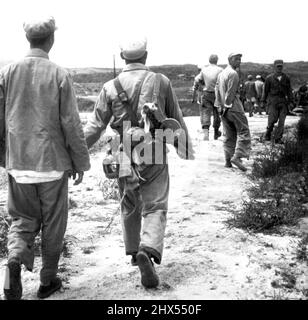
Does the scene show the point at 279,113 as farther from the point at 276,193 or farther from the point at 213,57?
the point at 276,193

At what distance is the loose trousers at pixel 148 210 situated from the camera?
4070 mm

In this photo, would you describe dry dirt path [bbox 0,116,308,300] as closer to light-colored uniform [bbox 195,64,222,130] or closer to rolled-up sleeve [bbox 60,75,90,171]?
rolled-up sleeve [bbox 60,75,90,171]

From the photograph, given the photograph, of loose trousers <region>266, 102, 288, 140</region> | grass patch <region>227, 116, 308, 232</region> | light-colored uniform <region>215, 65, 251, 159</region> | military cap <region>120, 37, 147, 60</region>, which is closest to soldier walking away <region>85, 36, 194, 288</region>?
military cap <region>120, 37, 147, 60</region>

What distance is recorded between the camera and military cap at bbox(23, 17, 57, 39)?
382cm

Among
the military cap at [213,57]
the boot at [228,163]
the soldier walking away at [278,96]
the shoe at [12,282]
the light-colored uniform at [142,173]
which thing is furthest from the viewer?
the military cap at [213,57]

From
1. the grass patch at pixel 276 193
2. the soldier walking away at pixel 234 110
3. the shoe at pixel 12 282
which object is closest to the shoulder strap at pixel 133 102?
the shoe at pixel 12 282

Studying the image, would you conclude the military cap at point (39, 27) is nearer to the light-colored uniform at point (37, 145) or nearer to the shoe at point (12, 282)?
the light-colored uniform at point (37, 145)

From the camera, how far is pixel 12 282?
3.68m

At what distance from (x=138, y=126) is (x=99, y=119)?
14.2 inches

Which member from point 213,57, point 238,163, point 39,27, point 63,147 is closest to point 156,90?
point 63,147

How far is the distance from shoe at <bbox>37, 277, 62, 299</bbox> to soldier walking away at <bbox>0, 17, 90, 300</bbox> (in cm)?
2

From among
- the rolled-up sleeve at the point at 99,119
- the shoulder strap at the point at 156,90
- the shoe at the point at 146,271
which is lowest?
the shoe at the point at 146,271

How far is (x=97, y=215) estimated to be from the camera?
6348 mm
